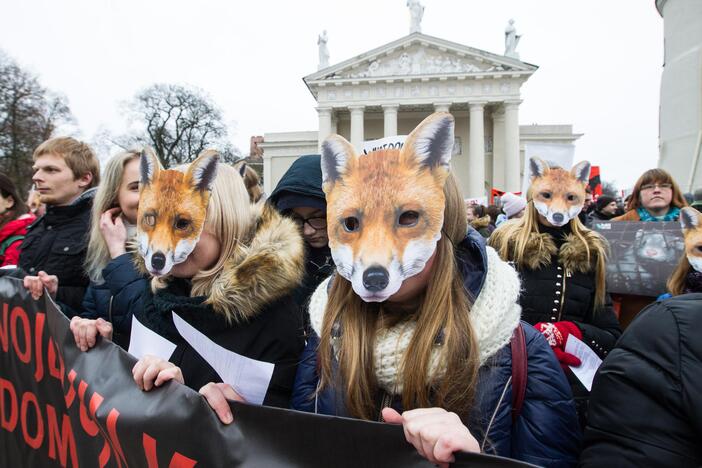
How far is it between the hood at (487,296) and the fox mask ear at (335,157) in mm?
460

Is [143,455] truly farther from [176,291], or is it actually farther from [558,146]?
[558,146]

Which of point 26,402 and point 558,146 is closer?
point 26,402

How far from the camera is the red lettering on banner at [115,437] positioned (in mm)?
1518

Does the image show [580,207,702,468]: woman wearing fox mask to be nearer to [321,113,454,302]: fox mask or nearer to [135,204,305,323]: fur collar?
[321,113,454,302]: fox mask

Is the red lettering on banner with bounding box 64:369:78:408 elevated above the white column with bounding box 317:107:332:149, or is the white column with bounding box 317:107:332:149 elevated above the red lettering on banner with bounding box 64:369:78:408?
the white column with bounding box 317:107:332:149

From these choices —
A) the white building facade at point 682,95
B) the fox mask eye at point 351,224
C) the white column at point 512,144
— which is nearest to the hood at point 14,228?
the fox mask eye at point 351,224

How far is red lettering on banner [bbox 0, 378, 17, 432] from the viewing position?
2.21 m

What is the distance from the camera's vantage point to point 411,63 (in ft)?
121

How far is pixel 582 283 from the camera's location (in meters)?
2.65

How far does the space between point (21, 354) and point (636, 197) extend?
457 centimetres

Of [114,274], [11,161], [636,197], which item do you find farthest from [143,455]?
[11,161]

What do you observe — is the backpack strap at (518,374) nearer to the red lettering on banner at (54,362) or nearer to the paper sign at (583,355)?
the paper sign at (583,355)

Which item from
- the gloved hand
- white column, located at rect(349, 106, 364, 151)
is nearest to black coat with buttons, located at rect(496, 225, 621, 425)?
the gloved hand

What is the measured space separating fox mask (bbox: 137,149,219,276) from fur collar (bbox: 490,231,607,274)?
1894 millimetres
